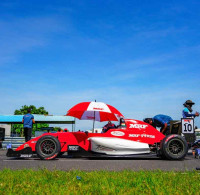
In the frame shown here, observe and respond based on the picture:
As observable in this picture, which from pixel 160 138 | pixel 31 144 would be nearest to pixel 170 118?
pixel 160 138

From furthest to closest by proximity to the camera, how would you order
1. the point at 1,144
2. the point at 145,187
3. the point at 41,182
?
the point at 1,144 → the point at 41,182 → the point at 145,187

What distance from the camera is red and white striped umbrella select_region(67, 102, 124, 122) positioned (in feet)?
31.1

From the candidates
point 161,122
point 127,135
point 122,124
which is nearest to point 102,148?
point 127,135

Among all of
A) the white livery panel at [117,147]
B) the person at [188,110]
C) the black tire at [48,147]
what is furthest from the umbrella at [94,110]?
the person at [188,110]

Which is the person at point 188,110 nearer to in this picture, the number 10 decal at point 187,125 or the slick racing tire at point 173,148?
the number 10 decal at point 187,125

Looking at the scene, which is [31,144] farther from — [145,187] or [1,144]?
[1,144]

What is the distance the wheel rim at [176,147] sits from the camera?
9086 millimetres

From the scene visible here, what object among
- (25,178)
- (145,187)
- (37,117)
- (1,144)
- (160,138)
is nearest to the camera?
(145,187)

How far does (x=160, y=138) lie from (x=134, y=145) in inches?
35.4

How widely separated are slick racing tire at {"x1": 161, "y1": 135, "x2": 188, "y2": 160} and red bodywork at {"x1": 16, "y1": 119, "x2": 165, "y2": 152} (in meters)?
0.45

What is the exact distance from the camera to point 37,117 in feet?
93.6

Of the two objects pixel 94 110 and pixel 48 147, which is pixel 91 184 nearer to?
pixel 48 147

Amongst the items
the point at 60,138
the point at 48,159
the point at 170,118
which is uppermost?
the point at 170,118

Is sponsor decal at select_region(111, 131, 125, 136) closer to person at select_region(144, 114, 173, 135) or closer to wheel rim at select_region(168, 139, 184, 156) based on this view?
person at select_region(144, 114, 173, 135)
